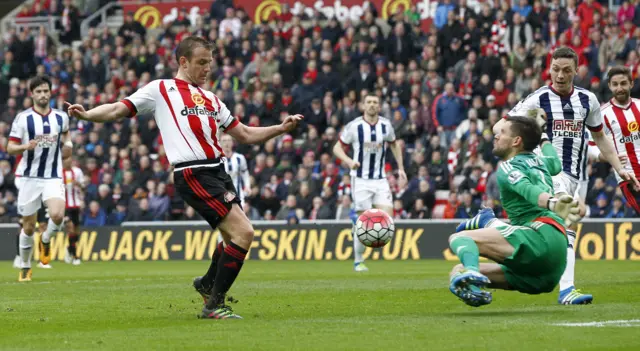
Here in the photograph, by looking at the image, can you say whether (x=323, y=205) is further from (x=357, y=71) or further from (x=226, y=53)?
(x=226, y=53)

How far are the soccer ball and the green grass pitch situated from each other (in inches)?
20.7

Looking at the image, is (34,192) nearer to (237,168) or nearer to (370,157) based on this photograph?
(237,168)

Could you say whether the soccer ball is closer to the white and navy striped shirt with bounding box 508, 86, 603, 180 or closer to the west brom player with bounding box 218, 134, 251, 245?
the white and navy striped shirt with bounding box 508, 86, 603, 180

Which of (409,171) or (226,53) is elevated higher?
(226,53)

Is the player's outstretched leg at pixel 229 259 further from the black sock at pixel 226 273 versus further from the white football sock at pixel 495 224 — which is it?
the white football sock at pixel 495 224

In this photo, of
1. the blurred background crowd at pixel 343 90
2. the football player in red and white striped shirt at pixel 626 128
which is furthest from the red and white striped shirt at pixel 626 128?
the blurred background crowd at pixel 343 90

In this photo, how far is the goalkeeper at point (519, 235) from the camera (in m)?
8.68

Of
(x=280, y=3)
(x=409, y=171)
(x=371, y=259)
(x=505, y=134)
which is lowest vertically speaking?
(x=371, y=259)

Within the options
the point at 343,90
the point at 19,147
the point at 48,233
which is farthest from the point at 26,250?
the point at 343,90

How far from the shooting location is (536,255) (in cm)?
888

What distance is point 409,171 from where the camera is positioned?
82.4 ft

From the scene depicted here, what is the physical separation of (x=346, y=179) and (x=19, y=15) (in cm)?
1584

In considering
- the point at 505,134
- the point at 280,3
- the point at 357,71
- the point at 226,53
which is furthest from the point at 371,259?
the point at 505,134

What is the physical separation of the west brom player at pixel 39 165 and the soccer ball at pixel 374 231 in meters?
4.70
